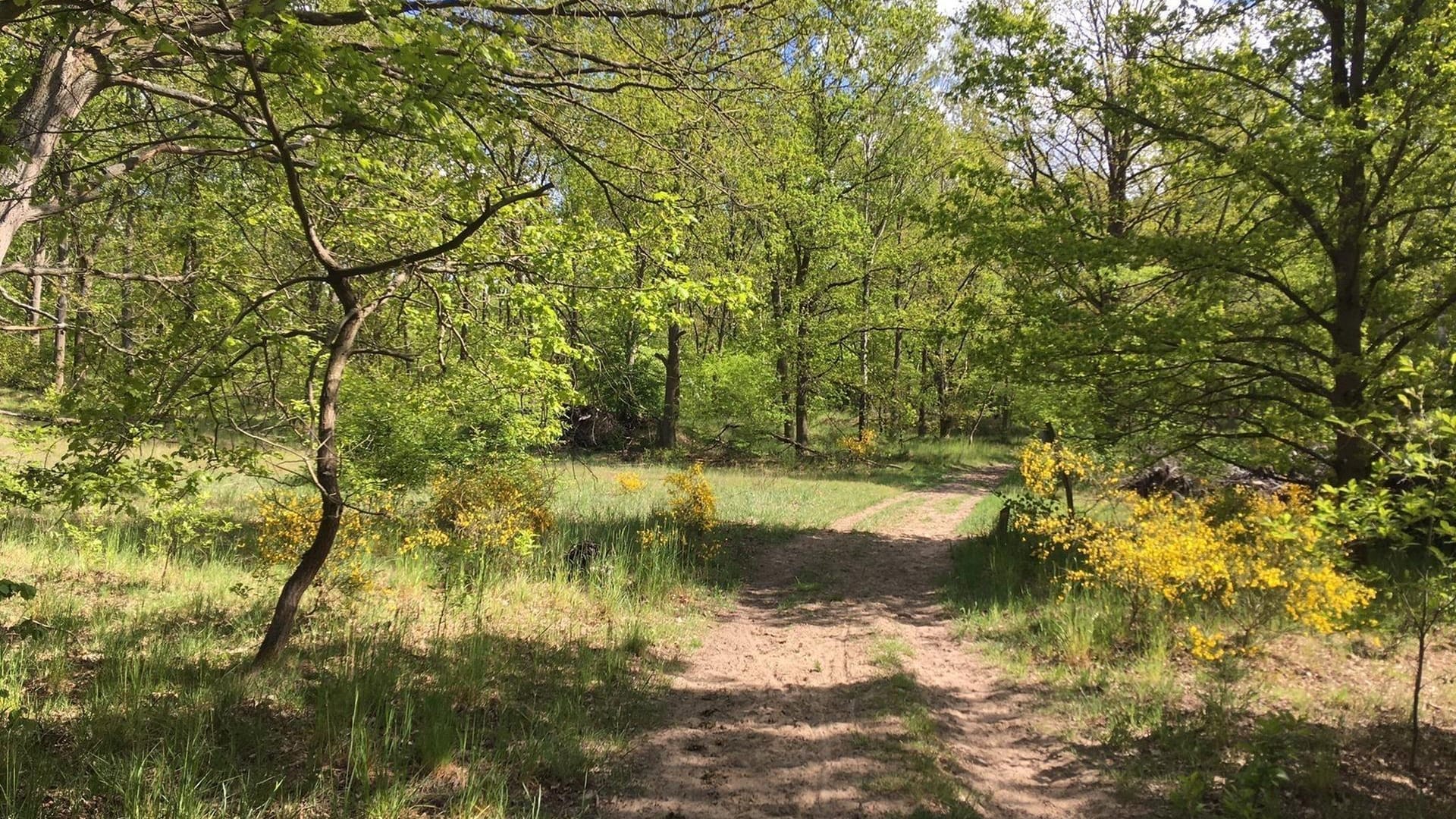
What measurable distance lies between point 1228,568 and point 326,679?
7.51m

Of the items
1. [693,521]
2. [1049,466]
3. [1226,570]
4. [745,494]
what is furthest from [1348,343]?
[745,494]

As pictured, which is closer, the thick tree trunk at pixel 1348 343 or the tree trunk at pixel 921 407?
the thick tree trunk at pixel 1348 343

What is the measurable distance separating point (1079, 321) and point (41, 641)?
34.2 feet

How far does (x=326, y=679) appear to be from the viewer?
4.57 metres

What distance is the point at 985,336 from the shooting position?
→ 1052 centimetres

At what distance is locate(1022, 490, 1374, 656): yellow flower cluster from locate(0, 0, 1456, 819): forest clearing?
0.19 ft

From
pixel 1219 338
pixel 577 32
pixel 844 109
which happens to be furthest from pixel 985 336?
pixel 844 109

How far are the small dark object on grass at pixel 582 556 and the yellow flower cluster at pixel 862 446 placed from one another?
1410 centimetres

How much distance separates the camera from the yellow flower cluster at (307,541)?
21.1ft

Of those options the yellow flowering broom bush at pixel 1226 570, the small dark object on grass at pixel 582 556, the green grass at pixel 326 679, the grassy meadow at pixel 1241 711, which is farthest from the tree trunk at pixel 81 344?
the yellow flowering broom bush at pixel 1226 570

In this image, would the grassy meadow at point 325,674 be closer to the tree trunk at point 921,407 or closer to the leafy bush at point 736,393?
the leafy bush at point 736,393

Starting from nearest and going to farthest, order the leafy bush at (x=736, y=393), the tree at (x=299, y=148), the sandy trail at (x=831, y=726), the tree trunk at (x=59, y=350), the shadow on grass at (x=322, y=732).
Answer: the tree at (x=299, y=148), the shadow on grass at (x=322, y=732), the sandy trail at (x=831, y=726), the tree trunk at (x=59, y=350), the leafy bush at (x=736, y=393)

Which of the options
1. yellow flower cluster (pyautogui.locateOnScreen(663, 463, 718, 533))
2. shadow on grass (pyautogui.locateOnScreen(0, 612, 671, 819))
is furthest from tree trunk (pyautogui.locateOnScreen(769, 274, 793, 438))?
shadow on grass (pyautogui.locateOnScreen(0, 612, 671, 819))

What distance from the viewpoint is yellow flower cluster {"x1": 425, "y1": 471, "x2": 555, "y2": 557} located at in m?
7.68
